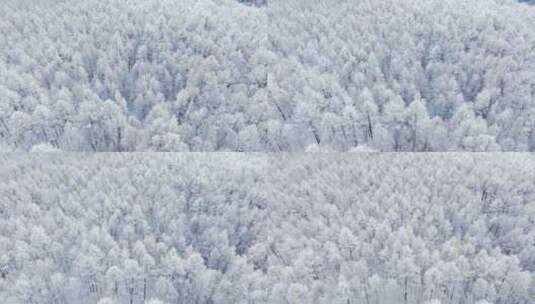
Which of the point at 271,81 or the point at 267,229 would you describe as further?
the point at 267,229

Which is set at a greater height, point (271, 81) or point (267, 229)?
point (271, 81)

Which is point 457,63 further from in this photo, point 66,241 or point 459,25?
point 66,241

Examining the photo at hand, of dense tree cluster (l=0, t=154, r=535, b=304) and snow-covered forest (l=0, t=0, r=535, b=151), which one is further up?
snow-covered forest (l=0, t=0, r=535, b=151)

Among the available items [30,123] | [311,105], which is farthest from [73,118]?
[311,105]

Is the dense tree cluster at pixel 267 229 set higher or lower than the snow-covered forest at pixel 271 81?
lower
